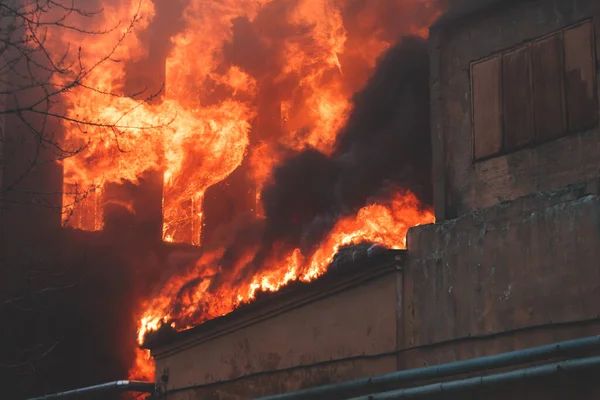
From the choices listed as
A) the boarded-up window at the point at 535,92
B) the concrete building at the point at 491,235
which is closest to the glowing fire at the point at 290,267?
the concrete building at the point at 491,235

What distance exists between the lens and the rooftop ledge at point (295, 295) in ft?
48.0

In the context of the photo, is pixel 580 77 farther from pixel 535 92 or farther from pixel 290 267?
pixel 290 267

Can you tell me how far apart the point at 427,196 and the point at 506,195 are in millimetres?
3802

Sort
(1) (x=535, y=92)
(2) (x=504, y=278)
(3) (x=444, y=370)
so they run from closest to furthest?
(3) (x=444, y=370), (2) (x=504, y=278), (1) (x=535, y=92)

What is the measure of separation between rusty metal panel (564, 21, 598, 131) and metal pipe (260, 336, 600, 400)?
3.26 m

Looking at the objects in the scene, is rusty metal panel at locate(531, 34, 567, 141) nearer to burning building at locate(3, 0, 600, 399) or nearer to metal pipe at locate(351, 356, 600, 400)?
burning building at locate(3, 0, 600, 399)

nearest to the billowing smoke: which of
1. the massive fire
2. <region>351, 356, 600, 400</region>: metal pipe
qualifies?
the massive fire

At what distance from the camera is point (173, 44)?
27172 millimetres

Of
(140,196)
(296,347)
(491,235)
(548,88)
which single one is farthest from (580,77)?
(140,196)

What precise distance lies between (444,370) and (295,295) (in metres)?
4.02

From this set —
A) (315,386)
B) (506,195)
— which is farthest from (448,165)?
(315,386)

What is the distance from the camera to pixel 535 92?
14.0 meters

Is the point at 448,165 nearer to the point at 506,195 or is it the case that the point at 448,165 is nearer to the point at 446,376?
the point at 506,195

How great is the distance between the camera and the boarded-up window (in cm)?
1339
